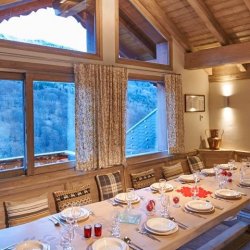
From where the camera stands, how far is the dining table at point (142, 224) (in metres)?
1.79

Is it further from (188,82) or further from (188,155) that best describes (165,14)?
(188,155)

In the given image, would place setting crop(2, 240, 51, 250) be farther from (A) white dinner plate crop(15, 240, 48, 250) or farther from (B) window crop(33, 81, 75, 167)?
(B) window crop(33, 81, 75, 167)

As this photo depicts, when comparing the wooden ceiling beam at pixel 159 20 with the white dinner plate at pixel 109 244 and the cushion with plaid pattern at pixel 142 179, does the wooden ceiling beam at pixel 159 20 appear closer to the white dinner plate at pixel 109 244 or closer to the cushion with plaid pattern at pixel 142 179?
the cushion with plaid pattern at pixel 142 179

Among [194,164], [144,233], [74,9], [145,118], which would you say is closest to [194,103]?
[145,118]

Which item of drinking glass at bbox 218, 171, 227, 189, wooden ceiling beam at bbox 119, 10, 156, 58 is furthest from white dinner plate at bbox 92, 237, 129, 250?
wooden ceiling beam at bbox 119, 10, 156, 58

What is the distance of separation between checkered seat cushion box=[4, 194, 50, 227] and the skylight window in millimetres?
1750

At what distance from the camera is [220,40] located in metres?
4.73

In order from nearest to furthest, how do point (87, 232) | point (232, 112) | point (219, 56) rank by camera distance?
point (87, 232), point (219, 56), point (232, 112)

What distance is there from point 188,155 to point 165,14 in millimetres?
2483

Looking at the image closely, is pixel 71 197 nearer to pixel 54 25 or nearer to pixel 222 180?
pixel 222 180

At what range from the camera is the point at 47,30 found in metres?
3.41

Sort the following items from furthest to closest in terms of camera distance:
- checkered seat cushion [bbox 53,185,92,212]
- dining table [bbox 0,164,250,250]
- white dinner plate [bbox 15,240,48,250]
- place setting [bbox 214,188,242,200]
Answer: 1. checkered seat cushion [bbox 53,185,92,212]
2. place setting [bbox 214,188,242,200]
3. dining table [bbox 0,164,250,250]
4. white dinner plate [bbox 15,240,48,250]

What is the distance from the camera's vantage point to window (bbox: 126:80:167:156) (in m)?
4.46

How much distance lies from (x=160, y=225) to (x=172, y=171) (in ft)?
7.56
